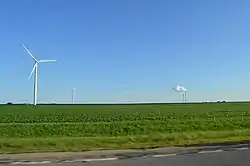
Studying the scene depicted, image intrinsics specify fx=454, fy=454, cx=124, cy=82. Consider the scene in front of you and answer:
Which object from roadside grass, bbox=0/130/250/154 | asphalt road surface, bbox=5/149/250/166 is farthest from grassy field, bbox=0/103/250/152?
asphalt road surface, bbox=5/149/250/166

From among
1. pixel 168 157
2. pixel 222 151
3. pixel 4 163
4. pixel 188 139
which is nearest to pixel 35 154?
pixel 4 163

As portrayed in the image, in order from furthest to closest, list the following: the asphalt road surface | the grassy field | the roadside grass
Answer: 1. the grassy field
2. the roadside grass
3. the asphalt road surface

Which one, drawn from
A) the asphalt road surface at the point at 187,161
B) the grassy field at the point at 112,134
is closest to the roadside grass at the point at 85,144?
the grassy field at the point at 112,134

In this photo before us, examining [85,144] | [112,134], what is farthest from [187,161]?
[112,134]

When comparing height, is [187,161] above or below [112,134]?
above

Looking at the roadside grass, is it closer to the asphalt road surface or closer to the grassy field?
the grassy field

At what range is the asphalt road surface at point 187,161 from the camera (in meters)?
12.2

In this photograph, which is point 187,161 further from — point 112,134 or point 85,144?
point 112,134

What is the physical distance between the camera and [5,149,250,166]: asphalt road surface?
12240 mm

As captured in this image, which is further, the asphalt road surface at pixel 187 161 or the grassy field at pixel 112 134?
the grassy field at pixel 112 134

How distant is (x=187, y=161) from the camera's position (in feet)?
42.1

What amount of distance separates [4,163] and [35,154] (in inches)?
105

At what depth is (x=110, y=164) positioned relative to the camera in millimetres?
12266

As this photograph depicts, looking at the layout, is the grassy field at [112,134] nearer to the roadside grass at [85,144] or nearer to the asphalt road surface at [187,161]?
the roadside grass at [85,144]
